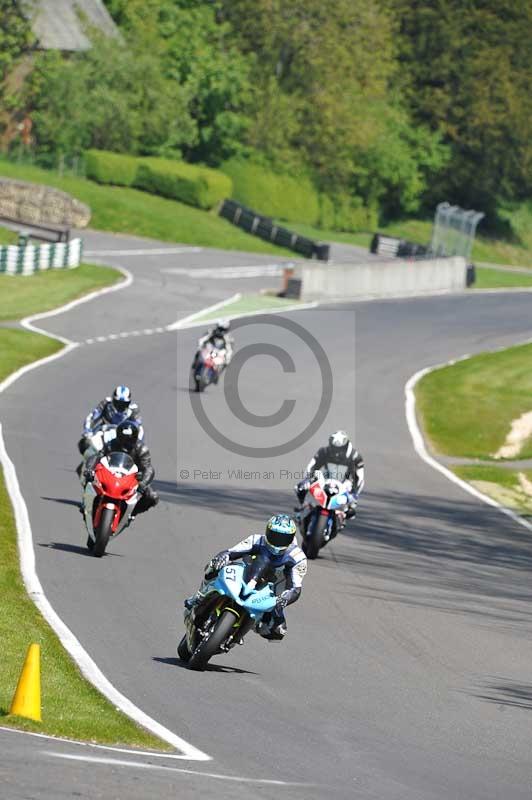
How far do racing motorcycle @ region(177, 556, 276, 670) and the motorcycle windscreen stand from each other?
4.85m

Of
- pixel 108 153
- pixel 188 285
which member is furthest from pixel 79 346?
pixel 108 153

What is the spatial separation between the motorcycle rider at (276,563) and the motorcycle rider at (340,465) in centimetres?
664

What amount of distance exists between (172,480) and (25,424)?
443 cm

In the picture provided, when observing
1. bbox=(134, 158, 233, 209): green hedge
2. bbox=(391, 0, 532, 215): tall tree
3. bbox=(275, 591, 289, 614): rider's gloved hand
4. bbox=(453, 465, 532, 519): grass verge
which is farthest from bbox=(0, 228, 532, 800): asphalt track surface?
bbox=(391, 0, 532, 215): tall tree

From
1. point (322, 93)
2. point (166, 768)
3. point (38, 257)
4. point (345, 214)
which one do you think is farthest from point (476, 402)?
Answer: point (322, 93)

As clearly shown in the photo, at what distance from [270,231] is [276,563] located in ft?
198

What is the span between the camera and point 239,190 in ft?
280

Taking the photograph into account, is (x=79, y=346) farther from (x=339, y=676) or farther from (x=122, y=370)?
(x=339, y=676)

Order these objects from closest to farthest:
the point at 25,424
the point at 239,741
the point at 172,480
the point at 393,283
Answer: the point at 239,741, the point at 172,480, the point at 25,424, the point at 393,283

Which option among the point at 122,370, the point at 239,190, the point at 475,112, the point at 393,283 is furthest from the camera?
the point at 475,112

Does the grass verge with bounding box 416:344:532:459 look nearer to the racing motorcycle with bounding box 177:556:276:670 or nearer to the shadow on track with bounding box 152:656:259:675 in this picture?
the shadow on track with bounding box 152:656:259:675

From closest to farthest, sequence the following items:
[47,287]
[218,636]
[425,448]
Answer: [218,636] < [425,448] < [47,287]

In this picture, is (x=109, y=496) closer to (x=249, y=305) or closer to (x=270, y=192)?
(x=249, y=305)

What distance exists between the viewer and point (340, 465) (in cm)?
2081
